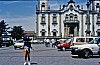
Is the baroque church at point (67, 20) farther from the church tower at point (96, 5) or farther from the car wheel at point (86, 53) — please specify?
the car wheel at point (86, 53)

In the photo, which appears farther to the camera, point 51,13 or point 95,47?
point 51,13

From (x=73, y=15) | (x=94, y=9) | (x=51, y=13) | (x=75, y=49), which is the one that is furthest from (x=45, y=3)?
(x=75, y=49)

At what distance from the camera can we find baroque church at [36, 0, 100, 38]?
104750mm

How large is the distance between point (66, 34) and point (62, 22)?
500 centimetres

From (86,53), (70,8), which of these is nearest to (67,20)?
(70,8)

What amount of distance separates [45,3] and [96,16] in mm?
20680

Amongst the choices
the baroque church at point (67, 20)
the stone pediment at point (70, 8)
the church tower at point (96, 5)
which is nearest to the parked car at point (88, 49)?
the baroque church at point (67, 20)

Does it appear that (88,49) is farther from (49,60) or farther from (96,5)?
(96,5)

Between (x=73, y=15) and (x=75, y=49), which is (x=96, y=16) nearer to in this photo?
(x=73, y=15)

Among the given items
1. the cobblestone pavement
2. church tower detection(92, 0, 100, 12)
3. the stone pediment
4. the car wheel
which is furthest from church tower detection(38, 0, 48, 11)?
the car wheel

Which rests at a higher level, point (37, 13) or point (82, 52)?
point (37, 13)

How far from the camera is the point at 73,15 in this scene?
350 ft

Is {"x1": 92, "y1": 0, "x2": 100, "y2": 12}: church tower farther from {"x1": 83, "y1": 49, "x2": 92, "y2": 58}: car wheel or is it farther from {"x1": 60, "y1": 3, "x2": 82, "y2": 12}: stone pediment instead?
{"x1": 83, "y1": 49, "x2": 92, "y2": 58}: car wheel

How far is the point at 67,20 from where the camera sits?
106 m
